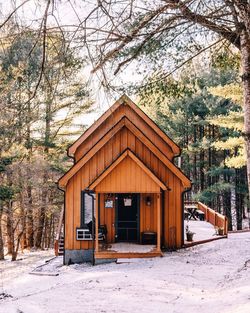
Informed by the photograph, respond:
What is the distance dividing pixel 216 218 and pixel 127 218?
712cm

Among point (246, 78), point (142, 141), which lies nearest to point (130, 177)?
point (142, 141)

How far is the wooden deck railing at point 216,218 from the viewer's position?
19194 mm

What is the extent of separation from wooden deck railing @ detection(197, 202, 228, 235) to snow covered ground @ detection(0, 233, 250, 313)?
2.36 metres

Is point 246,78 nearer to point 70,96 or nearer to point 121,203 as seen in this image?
point 70,96

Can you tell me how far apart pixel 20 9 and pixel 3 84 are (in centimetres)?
1239

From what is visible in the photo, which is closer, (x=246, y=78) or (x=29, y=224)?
(x=246, y=78)

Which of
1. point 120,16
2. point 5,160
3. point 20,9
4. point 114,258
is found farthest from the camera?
point 5,160

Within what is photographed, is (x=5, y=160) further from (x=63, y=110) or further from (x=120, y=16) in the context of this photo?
(x=120, y=16)

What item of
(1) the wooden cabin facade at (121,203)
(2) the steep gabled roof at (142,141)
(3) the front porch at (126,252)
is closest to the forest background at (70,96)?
(2) the steep gabled roof at (142,141)

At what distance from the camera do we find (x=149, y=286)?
10.6m

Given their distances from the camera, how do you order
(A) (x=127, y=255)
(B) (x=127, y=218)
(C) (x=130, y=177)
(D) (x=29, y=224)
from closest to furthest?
(A) (x=127, y=255) < (C) (x=130, y=177) < (B) (x=127, y=218) < (D) (x=29, y=224)

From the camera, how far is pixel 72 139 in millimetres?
29000

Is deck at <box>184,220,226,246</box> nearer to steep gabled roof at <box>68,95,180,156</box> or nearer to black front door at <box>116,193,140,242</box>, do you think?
black front door at <box>116,193,140,242</box>

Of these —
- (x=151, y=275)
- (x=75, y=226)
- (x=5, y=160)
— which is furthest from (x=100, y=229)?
(x=5, y=160)
